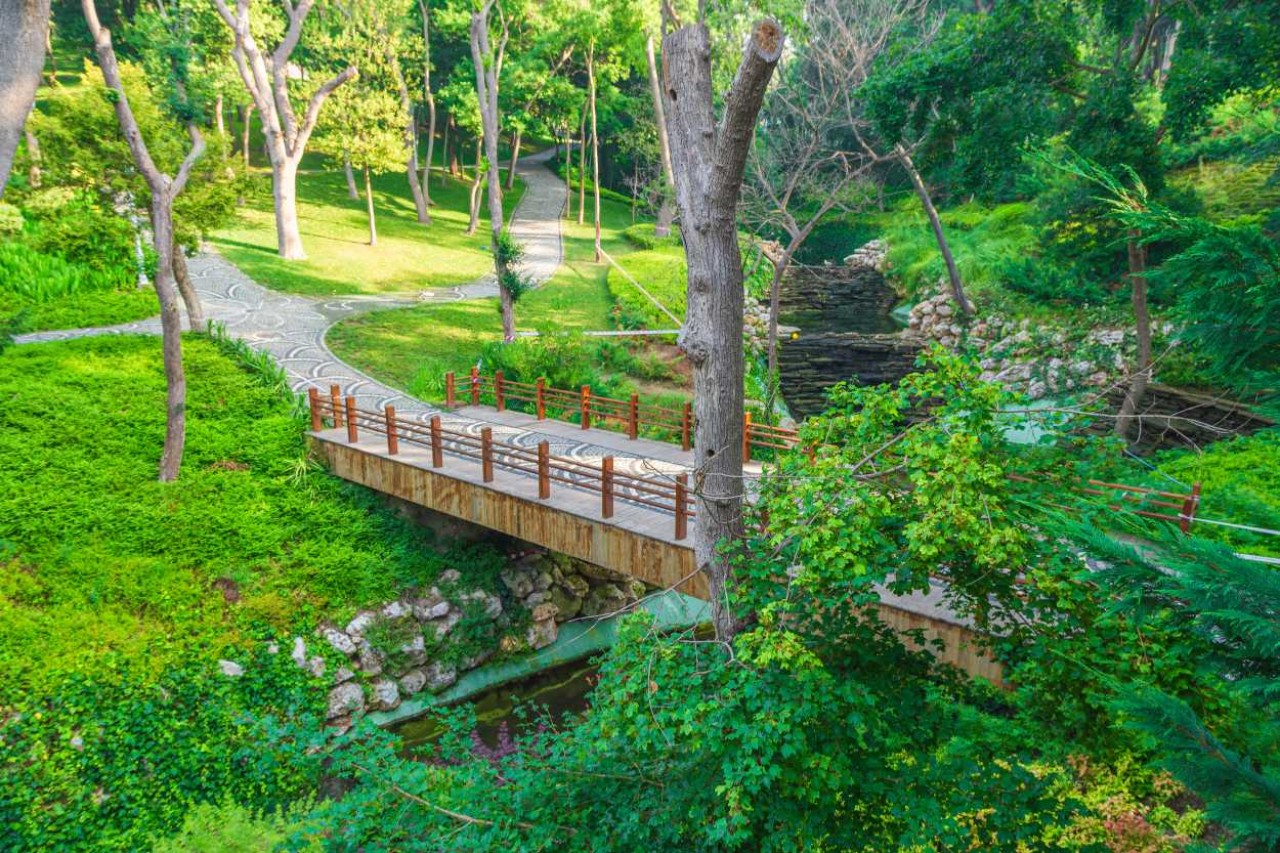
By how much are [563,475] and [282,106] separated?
20.6m

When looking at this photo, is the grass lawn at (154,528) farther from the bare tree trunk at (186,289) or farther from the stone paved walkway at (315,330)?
the stone paved walkway at (315,330)

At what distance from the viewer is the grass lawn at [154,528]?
9.40 metres

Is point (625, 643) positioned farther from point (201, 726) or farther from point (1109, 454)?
point (201, 726)

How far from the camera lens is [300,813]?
26.1ft

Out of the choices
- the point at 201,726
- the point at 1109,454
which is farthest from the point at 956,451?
the point at 201,726

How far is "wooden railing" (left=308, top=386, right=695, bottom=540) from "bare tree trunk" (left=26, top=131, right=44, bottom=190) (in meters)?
6.97

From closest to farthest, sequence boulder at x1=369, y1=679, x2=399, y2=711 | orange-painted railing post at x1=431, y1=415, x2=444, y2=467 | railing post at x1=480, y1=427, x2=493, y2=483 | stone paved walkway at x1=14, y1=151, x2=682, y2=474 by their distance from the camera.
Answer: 1. boulder at x1=369, y1=679, x2=399, y2=711
2. railing post at x1=480, y1=427, x2=493, y2=483
3. orange-painted railing post at x1=431, y1=415, x2=444, y2=467
4. stone paved walkway at x1=14, y1=151, x2=682, y2=474

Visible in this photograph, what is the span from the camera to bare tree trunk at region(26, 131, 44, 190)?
13812mm

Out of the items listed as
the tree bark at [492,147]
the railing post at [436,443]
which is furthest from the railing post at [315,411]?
the tree bark at [492,147]

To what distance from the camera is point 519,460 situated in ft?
38.4

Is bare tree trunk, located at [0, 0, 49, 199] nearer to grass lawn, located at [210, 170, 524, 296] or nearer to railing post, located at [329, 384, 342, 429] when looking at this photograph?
railing post, located at [329, 384, 342, 429]

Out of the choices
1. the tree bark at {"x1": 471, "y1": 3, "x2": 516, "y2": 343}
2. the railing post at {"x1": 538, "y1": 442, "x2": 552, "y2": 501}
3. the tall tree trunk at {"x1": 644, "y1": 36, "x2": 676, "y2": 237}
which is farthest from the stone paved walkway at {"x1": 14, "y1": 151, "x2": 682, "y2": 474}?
the tall tree trunk at {"x1": 644, "y1": 36, "x2": 676, "y2": 237}

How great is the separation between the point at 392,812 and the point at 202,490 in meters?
7.79

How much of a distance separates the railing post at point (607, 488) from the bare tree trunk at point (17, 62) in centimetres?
644
